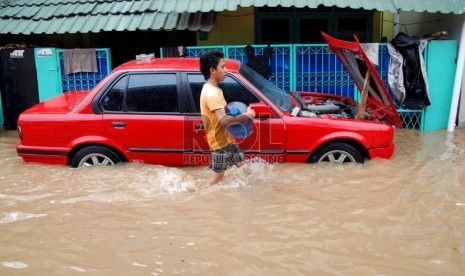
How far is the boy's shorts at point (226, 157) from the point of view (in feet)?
16.1

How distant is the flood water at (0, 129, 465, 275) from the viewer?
362 cm

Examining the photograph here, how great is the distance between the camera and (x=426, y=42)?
779cm

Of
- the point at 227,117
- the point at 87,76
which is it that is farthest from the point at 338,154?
the point at 87,76

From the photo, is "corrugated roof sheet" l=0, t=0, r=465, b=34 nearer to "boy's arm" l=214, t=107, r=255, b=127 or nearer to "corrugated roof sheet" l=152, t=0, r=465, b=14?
"corrugated roof sheet" l=152, t=0, r=465, b=14

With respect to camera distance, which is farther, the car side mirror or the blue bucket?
the car side mirror

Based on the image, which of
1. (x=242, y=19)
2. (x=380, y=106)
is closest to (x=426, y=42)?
(x=380, y=106)

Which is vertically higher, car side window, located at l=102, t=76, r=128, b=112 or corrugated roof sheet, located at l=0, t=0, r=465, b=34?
corrugated roof sheet, located at l=0, t=0, r=465, b=34

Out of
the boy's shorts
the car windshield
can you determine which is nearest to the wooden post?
the car windshield

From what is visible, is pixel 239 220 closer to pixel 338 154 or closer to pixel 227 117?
pixel 227 117

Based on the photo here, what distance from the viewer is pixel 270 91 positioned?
5.70 meters

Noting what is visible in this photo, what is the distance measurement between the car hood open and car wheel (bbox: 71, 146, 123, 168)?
10.1 ft

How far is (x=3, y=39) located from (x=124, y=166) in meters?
6.15

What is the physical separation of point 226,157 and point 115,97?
1639 mm

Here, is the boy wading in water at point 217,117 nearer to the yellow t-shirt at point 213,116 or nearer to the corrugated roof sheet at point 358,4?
the yellow t-shirt at point 213,116
